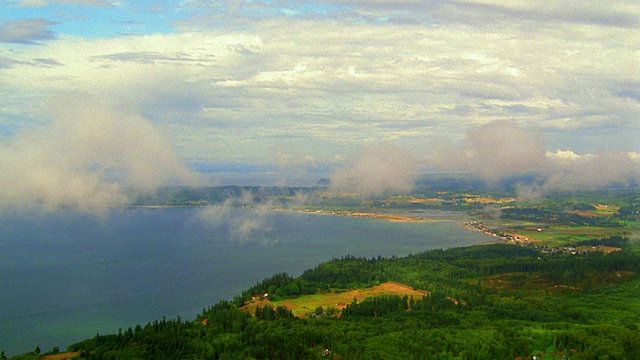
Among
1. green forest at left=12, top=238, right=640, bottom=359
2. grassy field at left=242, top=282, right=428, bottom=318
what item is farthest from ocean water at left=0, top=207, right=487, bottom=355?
green forest at left=12, top=238, right=640, bottom=359

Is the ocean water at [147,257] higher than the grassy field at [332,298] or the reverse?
higher

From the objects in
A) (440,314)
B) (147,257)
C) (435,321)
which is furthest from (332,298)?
(147,257)

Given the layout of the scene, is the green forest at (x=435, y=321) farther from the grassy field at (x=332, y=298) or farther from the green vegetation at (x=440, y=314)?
the grassy field at (x=332, y=298)

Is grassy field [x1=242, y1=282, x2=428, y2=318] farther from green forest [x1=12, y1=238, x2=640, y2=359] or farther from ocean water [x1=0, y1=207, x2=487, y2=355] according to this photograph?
ocean water [x1=0, y1=207, x2=487, y2=355]

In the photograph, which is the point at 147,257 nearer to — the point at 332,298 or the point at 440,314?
the point at 332,298

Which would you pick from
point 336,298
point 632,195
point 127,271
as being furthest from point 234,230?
point 632,195

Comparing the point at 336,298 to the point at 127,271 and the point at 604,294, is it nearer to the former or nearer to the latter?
the point at 604,294

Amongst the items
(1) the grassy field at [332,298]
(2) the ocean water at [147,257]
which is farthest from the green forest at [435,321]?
(2) the ocean water at [147,257]
